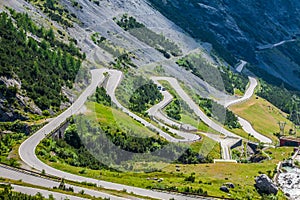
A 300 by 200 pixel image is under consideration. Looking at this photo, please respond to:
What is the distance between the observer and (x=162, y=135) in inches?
3278

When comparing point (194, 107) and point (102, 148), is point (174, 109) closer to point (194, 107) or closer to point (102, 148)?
point (194, 107)

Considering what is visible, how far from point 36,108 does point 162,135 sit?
22263mm

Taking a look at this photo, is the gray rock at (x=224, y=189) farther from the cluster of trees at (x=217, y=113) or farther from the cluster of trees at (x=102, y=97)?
the cluster of trees at (x=217, y=113)

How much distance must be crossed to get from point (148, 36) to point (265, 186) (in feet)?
315

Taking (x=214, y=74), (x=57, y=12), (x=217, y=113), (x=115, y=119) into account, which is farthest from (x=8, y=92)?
(x=214, y=74)

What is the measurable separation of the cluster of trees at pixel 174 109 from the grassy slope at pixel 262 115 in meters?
28.6

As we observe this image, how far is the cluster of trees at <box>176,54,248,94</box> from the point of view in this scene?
152 meters

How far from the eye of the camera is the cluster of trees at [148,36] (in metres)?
148

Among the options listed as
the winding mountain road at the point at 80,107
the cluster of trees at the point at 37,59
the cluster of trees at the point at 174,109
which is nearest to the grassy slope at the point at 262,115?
the winding mountain road at the point at 80,107

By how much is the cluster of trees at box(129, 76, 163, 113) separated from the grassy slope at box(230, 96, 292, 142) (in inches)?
1310

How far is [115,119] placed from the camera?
77.4 m

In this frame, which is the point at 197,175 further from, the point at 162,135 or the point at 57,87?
the point at 57,87

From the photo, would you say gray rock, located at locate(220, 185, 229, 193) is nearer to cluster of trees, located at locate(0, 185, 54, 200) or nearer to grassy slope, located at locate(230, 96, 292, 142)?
cluster of trees, located at locate(0, 185, 54, 200)

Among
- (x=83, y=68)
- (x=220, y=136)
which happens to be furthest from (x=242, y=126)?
(x=83, y=68)
